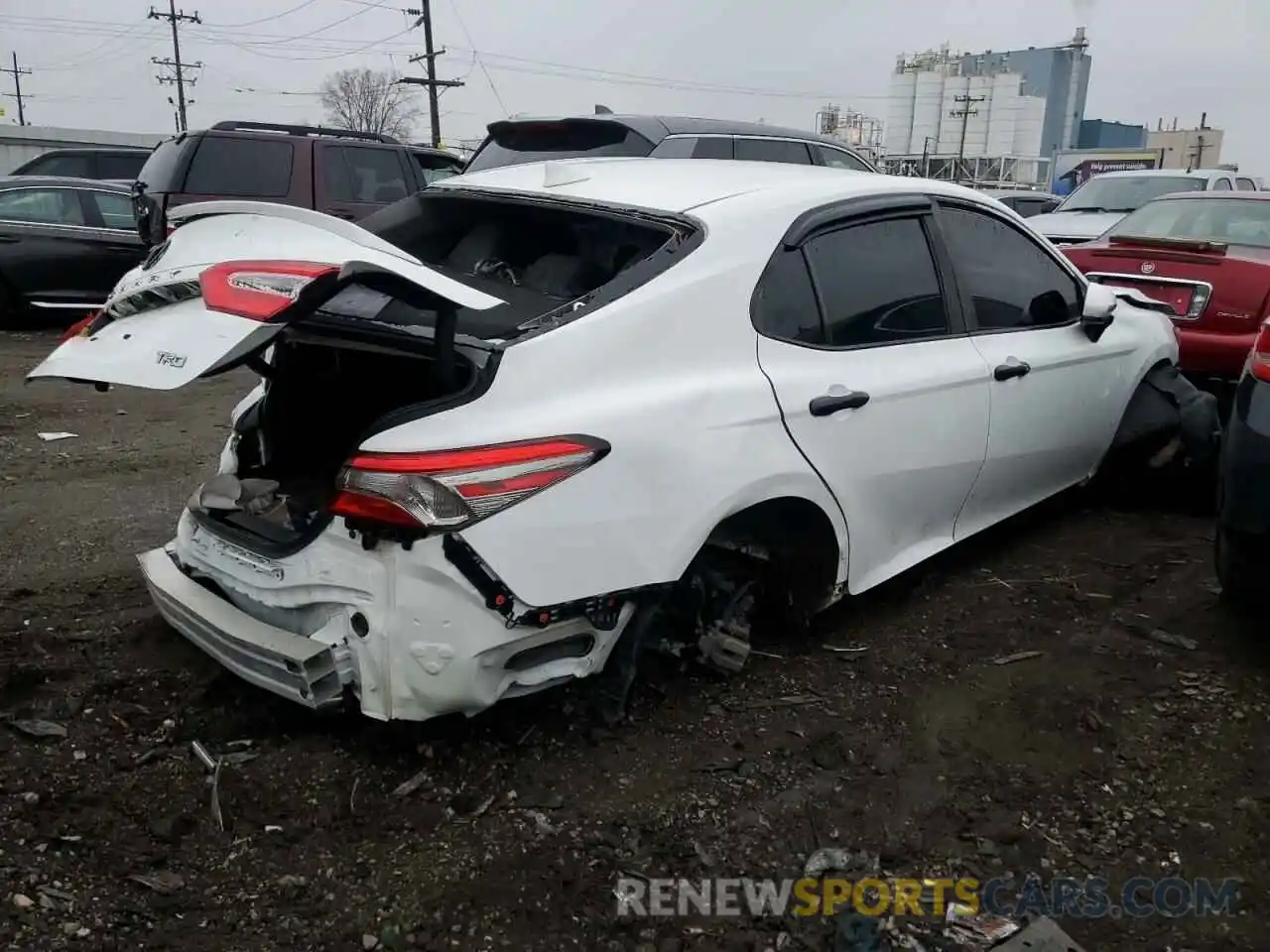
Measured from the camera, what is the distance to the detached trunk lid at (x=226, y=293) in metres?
2.23

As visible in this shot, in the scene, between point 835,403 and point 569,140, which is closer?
point 835,403

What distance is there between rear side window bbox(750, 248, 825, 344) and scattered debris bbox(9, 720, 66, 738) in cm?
230

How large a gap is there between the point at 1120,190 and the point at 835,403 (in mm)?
9712

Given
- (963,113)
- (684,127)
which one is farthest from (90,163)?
(963,113)

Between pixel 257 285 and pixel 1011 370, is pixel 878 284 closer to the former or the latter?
pixel 1011 370

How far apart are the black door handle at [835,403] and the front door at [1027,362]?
2.78ft

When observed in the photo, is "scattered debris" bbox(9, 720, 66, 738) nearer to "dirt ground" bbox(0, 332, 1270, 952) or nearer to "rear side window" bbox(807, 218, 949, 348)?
"dirt ground" bbox(0, 332, 1270, 952)

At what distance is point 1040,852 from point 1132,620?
1576 mm

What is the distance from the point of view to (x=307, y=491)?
3176 mm

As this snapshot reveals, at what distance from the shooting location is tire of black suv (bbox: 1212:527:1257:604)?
3.37m

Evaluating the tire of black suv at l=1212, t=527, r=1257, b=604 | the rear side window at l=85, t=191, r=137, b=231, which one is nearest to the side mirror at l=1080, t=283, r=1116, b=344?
the tire of black suv at l=1212, t=527, r=1257, b=604

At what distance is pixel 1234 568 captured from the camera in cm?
343

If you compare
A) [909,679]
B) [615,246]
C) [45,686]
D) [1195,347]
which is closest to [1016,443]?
[909,679]

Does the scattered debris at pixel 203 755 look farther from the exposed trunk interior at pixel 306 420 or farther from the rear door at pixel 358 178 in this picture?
the rear door at pixel 358 178
